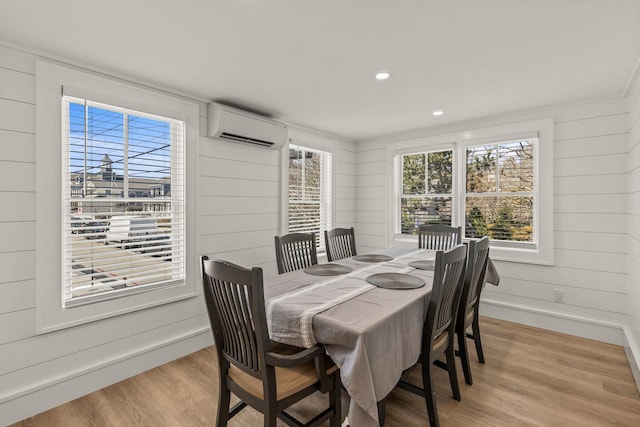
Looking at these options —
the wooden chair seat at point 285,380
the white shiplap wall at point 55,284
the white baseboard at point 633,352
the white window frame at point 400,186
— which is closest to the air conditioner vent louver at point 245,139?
the white shiplap wall at point 55,284

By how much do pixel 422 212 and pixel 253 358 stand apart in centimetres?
353

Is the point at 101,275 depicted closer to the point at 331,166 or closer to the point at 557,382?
the point at 331,166

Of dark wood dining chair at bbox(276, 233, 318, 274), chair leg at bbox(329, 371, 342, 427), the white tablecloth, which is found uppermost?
dark wood dining chair at bbox(276, 233, 318, 274)

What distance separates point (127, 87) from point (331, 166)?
2694 millimetres

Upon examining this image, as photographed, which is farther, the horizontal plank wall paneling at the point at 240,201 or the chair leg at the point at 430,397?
the horizontal plank wall paneling at the point at 240,201

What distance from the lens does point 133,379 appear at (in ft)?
8.40

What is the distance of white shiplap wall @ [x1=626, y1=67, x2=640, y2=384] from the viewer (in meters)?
2.47

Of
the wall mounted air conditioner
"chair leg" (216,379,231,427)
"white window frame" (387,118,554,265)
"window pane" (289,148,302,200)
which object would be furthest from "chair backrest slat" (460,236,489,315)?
"window pane" (289,148,302,200)

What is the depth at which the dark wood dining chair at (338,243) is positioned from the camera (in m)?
3.26

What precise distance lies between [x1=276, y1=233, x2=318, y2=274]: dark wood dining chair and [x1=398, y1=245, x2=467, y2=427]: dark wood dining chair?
127 centimetres

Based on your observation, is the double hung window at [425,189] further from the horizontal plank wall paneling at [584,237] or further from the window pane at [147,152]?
the window pane at [147,152]

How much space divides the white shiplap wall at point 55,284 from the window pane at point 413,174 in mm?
2301

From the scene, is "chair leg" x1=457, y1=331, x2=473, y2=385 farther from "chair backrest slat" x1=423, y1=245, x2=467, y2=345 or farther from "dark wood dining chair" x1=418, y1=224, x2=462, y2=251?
"dark wood dining chair" x1=418, y1=224, x2=462, y2=251

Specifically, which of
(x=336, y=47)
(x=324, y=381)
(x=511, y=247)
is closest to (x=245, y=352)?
(x=324, y=381)
